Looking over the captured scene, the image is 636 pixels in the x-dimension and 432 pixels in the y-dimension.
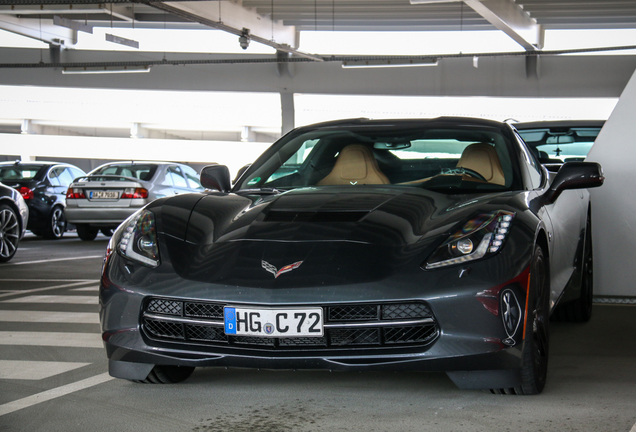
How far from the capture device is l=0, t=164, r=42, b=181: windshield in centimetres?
1466

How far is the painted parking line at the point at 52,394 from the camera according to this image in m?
3.03

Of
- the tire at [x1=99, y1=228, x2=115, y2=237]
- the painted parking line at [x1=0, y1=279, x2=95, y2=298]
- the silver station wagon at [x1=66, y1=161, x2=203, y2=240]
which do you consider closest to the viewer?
the painted parking line at [x1=0, y1=279, x2=95, y2=298]

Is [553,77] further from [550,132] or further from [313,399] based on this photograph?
[313,399]

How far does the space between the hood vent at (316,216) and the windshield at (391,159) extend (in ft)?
2.11

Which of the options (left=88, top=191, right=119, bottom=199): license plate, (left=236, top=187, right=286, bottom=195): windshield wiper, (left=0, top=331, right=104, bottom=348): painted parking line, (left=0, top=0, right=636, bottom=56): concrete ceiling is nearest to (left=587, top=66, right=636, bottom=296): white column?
(left=236, top=187, right=286, bottom=195): windshield wiper

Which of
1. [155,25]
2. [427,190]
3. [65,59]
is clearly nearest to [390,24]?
[155,25]

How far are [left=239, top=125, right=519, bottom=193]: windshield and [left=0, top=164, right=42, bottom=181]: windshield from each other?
452 inches

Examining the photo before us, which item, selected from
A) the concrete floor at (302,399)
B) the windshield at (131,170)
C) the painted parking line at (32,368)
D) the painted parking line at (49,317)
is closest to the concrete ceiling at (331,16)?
the windshield at (131,170)

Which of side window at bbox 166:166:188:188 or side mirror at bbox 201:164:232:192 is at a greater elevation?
side mirror at bbox 201:164:232:192

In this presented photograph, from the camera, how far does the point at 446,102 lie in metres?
25.9

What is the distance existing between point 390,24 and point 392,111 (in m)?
5.73

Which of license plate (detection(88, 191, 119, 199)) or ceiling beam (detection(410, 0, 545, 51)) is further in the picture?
ceiling beam (detection(410, 0, 545, 51))

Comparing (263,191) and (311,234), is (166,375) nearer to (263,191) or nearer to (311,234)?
(311,234)

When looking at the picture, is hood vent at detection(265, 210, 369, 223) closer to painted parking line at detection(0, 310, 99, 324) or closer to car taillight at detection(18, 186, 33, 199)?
painted parking line at detection(0, 310, 99, 324)
